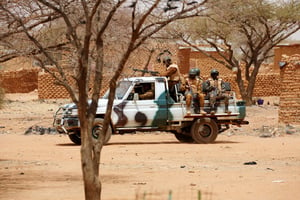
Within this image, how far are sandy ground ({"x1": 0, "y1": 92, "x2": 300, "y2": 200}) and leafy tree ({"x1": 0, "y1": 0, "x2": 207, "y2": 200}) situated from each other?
140 cm

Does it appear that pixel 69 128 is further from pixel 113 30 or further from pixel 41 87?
pixel 41 87

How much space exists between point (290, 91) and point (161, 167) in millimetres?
10542

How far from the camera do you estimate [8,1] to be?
11.8m

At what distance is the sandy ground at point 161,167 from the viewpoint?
480 inches

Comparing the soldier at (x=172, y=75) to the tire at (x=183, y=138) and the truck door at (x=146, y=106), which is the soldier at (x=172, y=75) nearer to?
the truck door at (x=146, y=106)

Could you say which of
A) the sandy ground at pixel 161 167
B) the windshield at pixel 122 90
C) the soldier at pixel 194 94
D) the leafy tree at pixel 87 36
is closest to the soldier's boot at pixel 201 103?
the soldier at pixel 194 94

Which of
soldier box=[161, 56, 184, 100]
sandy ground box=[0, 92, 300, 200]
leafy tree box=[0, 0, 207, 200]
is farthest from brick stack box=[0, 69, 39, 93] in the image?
leafy tree box=[0, 0, 207, 200]

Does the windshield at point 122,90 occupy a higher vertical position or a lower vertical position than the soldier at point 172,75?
lower

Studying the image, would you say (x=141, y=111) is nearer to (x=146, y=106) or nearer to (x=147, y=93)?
(x=146, y=106)

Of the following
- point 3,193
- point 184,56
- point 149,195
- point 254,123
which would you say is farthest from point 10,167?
point 184,56

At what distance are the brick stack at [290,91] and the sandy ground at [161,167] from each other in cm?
71

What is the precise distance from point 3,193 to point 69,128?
8.19 meters

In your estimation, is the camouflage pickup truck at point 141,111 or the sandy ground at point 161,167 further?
the camouflage pickup truck at point 141,111

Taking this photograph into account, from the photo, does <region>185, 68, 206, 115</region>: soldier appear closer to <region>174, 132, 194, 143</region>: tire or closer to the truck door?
the truck door
